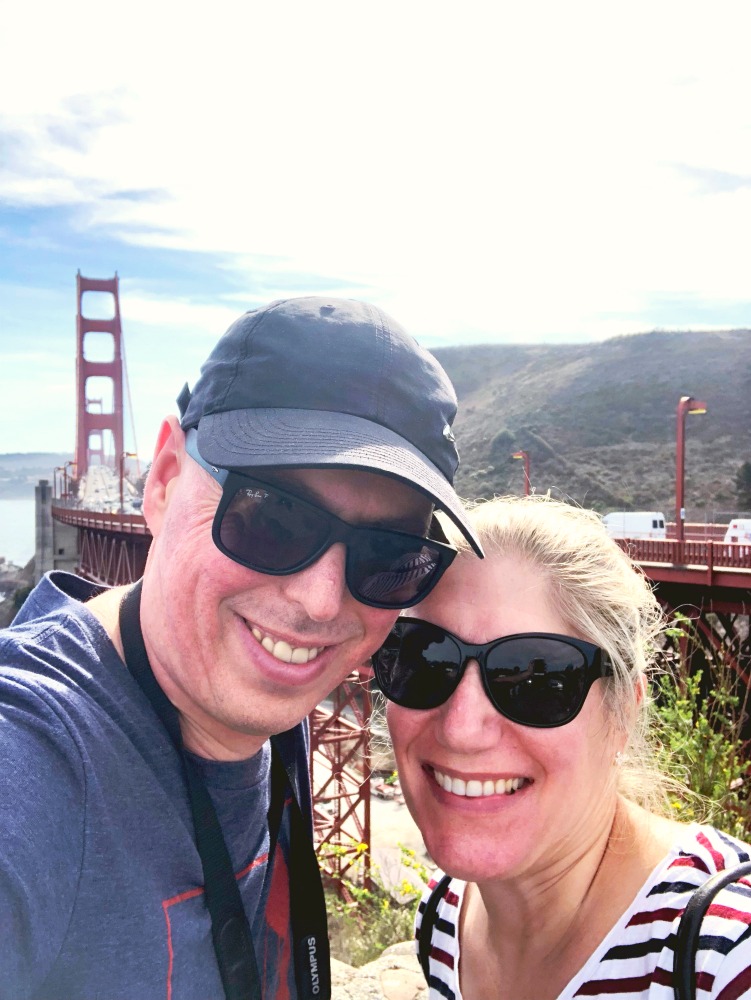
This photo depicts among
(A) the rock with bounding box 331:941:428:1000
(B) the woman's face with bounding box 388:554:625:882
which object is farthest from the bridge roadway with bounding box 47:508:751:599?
(B) the woman's face with bounding box 388:554:625:882

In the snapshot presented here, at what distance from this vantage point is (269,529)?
65.0 inches

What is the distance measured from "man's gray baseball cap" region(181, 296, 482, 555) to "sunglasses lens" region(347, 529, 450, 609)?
14cm

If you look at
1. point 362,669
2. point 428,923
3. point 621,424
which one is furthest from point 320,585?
point 621,424

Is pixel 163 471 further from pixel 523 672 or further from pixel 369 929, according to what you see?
pixel 369 929

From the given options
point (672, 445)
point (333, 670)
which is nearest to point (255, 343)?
point (333, 670)

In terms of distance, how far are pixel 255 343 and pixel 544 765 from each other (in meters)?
1.15

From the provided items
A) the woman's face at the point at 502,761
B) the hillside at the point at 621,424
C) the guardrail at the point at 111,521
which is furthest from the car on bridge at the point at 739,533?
the hillside at the point at 621,424

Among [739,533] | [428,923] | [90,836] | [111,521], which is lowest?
[111,521]

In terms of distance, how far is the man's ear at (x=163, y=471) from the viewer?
1858 mm

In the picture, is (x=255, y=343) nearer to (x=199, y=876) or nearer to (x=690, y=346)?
(x=199, y=876)

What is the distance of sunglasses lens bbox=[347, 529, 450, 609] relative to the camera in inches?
67.6

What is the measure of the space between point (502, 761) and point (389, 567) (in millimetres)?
538

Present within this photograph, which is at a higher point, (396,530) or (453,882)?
(396,530)

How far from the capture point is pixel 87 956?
52.4 inches
